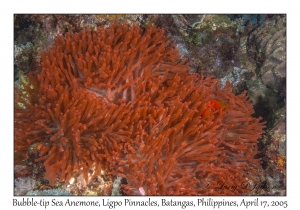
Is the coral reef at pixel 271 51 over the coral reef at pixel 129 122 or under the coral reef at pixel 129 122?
over

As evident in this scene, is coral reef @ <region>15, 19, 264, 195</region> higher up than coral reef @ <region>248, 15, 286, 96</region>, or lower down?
lower down

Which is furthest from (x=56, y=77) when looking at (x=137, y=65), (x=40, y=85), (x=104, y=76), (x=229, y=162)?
(x=229, y=162)

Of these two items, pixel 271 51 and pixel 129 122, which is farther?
pixel 271 51

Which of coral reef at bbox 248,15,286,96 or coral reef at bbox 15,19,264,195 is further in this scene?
coral reef at bbox 248,15,286,96

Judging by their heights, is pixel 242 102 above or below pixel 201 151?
above

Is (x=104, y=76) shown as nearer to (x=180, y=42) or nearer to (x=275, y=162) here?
Answer: (x=180, y=42)

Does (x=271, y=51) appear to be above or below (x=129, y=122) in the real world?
above

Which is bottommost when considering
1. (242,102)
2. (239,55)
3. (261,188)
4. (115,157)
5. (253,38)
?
(261,188)

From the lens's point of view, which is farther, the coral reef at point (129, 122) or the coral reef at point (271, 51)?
the coral reef at point (271, 51)
